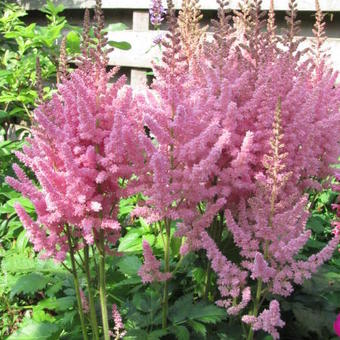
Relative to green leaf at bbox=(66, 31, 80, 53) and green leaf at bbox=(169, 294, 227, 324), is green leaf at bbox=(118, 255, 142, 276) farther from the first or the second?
green leaf at bbox=(66, 31, 80, 53)

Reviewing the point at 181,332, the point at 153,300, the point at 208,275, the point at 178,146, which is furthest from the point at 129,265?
the point at 178,146

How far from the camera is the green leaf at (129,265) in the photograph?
81.4 inches

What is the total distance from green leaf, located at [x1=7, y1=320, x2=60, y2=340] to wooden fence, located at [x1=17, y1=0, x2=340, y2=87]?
2863mm

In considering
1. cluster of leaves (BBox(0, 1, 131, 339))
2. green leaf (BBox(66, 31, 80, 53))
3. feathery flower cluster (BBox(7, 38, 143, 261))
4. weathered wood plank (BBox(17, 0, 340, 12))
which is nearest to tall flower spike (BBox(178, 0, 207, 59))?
feathery flower cluster (BBox(7, 38, 143, 261))

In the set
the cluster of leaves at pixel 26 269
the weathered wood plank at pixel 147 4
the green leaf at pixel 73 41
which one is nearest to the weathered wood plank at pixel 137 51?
the weathered wood plank at pixel 147 4

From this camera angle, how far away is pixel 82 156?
1543 millimetres

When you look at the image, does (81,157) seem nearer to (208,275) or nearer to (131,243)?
(208,275)

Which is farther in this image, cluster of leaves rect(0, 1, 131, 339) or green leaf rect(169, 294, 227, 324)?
cluster of leaves rect(0, 1, 131, 339)

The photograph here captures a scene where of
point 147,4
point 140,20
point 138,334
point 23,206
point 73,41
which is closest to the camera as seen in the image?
point 138,334

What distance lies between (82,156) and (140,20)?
4.12m

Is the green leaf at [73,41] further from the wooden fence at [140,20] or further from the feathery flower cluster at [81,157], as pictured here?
the feathery flower cluster at [81,157]

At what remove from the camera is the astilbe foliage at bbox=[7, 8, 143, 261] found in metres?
1.51

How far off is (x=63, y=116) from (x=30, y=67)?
254cm

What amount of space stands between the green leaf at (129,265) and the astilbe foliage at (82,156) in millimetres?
401
